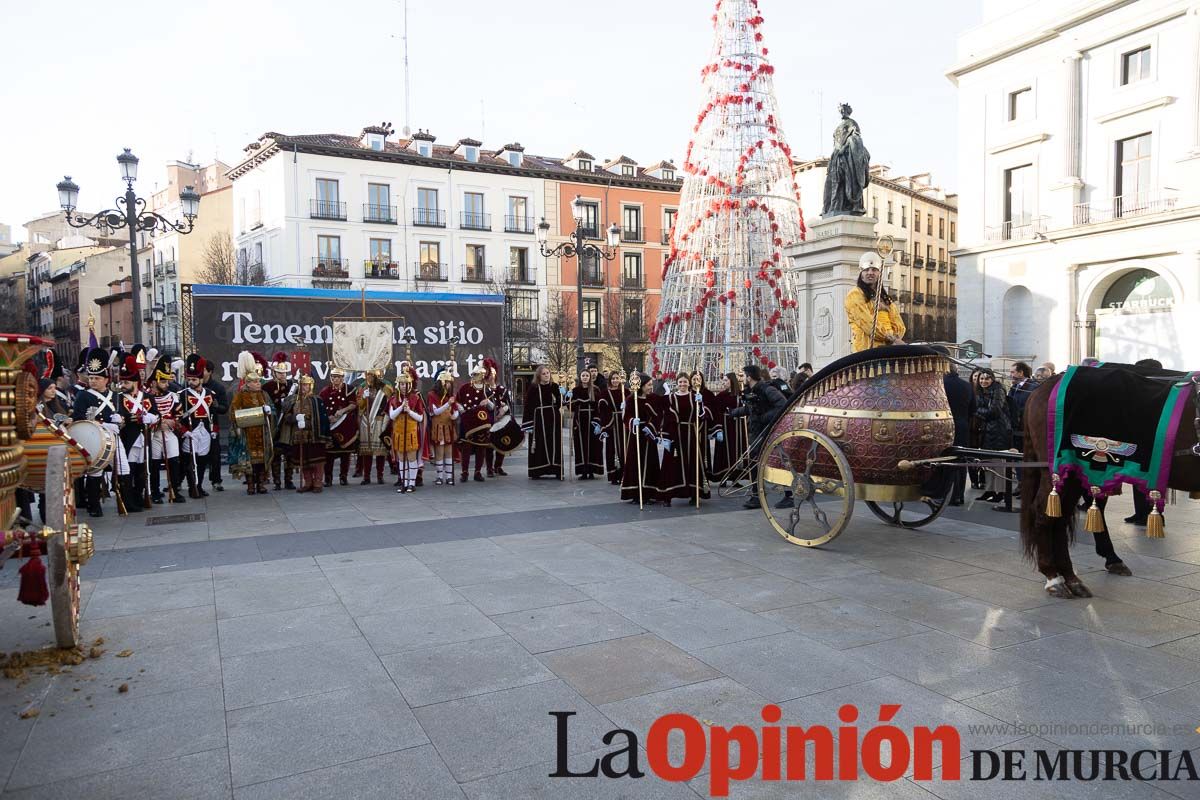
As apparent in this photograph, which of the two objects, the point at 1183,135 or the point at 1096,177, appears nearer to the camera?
the point at 1183,135

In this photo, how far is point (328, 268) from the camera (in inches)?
1560

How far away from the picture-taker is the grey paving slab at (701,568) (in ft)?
21.2

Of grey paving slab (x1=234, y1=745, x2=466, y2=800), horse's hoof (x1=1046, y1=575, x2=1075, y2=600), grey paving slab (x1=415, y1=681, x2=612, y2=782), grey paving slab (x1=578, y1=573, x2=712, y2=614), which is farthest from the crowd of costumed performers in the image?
grey paving slab (x1=234, y1=745, x2=466, y2=800)

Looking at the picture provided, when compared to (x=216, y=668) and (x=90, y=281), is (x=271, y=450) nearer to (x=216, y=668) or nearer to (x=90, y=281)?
(x=216, y=668)

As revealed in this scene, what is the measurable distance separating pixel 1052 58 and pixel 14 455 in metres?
32.4

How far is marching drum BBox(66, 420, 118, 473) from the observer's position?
527 cm

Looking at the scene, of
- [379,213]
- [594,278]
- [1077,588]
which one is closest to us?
[1077,588]

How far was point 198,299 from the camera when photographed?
14.9m

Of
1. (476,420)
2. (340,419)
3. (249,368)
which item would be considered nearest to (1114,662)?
(476,420)

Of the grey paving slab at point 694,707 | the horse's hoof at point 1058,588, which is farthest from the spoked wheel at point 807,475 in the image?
the grey paving slab at point 694,707

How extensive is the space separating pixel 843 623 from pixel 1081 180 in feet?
90.7

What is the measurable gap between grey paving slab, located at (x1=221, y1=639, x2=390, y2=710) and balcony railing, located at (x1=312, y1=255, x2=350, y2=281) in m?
37.3

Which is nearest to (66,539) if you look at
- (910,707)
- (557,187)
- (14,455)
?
(14,455)

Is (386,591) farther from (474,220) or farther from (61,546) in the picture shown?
(474,220)
